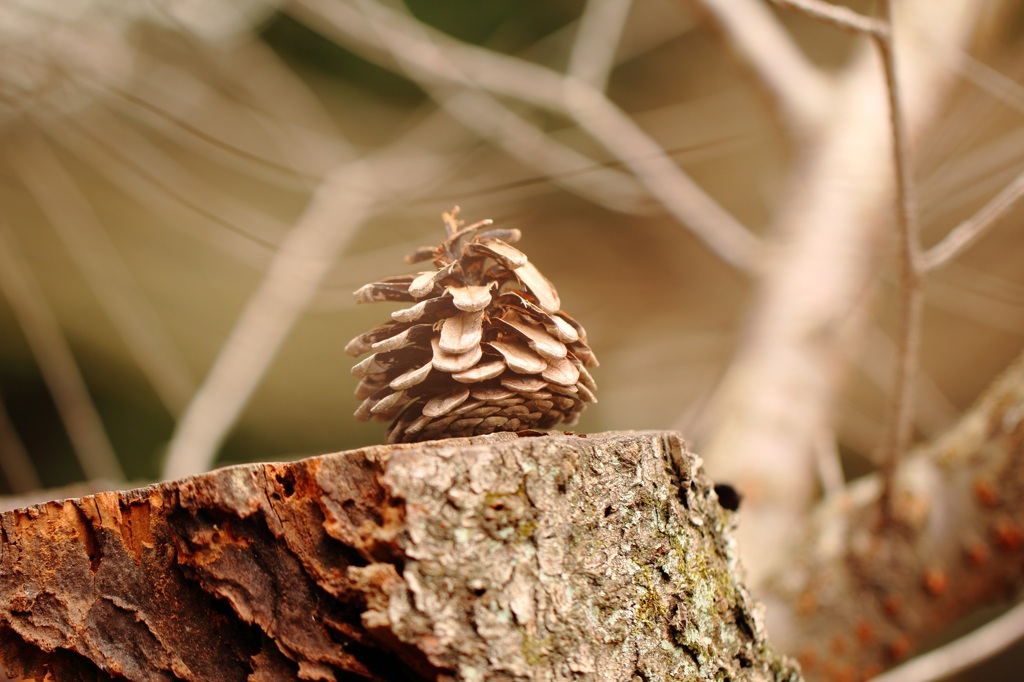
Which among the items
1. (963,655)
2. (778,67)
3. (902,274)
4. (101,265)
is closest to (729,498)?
(902,274)

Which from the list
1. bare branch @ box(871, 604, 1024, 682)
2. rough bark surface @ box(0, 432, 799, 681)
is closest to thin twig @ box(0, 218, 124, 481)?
rough bark surface @ box(0, 432, 799, 681)

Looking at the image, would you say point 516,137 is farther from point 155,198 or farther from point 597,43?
point 155,198

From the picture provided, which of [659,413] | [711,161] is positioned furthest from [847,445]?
[711,161]

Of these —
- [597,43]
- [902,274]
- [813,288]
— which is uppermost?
[597,43]

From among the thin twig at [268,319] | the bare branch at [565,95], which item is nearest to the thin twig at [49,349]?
the thin twig at [268,319]

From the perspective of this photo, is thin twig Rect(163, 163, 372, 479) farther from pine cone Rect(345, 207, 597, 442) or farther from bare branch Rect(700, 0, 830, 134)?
pine cone Rect(345, 207, 597, 442)

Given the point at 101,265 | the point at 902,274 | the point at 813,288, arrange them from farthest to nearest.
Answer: the point at 101,265
the point at 813,288
the point at 902,274

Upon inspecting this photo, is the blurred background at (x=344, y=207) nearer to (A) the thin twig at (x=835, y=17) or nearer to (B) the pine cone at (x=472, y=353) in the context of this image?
(A) the thin twig at (x=835, y=17)

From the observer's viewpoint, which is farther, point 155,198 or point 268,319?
point 155,198
